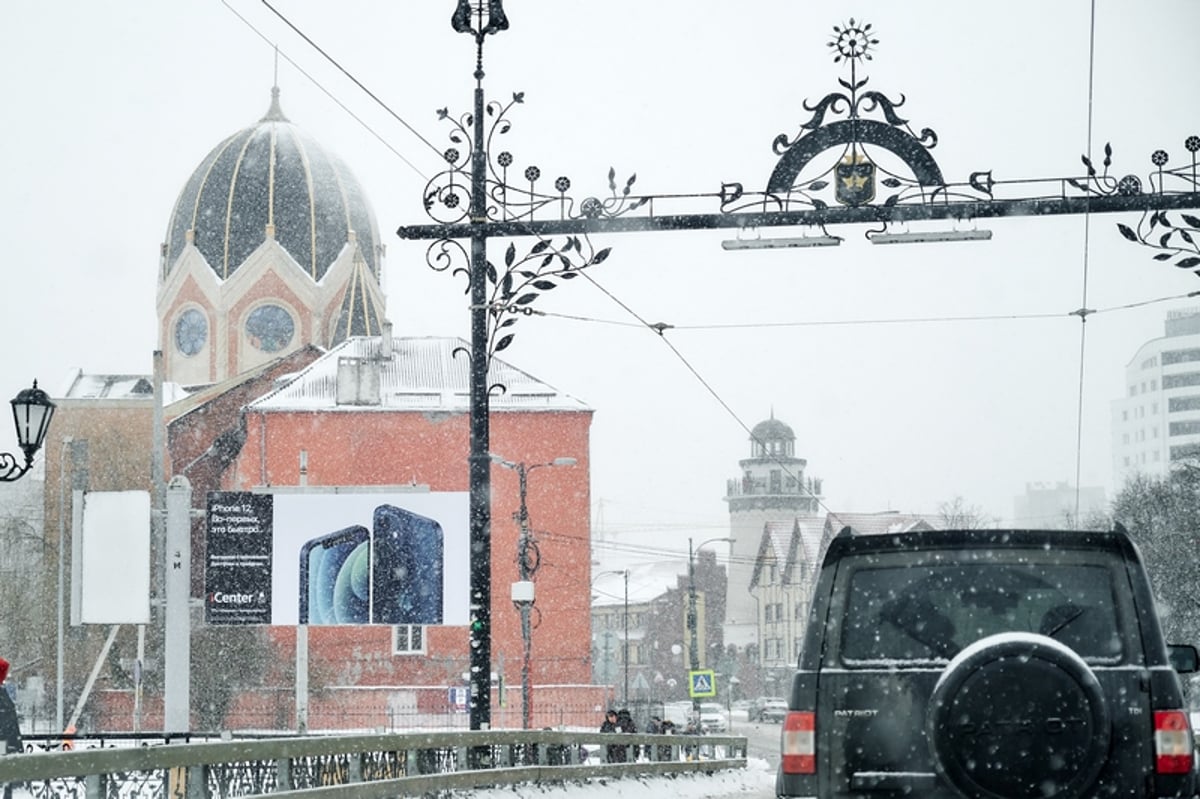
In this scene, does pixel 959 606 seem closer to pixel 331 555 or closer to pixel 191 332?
pixel 331 555

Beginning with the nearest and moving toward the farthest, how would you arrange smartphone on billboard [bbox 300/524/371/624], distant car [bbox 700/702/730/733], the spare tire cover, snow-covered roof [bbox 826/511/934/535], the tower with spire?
1. the spare tire cover
2. smartphone on billboard [bbox 300/524/371/624]
3. distant car [bbox 700/702/730/733]
4. snow-covered roof [bbox 826/511/934/535]
5. the tower with spire

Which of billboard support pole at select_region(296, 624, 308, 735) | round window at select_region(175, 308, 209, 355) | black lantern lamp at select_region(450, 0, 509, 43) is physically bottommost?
billboard support pole at select_region(296, 624, 308, 735)

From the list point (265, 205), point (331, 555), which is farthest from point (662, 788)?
point (265, 205)

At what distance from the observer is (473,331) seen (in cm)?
1573

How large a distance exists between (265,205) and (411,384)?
22460 mm

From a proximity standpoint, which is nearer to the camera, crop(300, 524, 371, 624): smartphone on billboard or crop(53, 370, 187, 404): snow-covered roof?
crop(300, 524, 371, 624): smartphone on billboard

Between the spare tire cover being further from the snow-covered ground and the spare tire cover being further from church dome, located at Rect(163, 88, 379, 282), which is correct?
church dome, located at Rect(163, 88, 379, 282)

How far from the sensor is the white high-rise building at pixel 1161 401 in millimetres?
159750

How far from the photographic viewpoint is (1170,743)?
21.4ft

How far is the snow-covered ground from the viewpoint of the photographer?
50.0 feet

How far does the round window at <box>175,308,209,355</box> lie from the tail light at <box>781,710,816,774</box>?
A: 255 feet

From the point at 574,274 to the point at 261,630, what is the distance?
147ft

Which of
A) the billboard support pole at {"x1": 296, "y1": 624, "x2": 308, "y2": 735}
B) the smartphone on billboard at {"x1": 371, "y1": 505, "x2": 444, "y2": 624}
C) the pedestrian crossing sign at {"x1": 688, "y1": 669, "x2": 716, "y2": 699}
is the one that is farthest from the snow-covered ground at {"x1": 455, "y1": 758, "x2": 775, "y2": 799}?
the billboard support pole at {"x1": 296, "y1": 624, "x2": 308, "y2": 735}

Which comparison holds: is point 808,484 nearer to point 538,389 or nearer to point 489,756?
point 538,389
